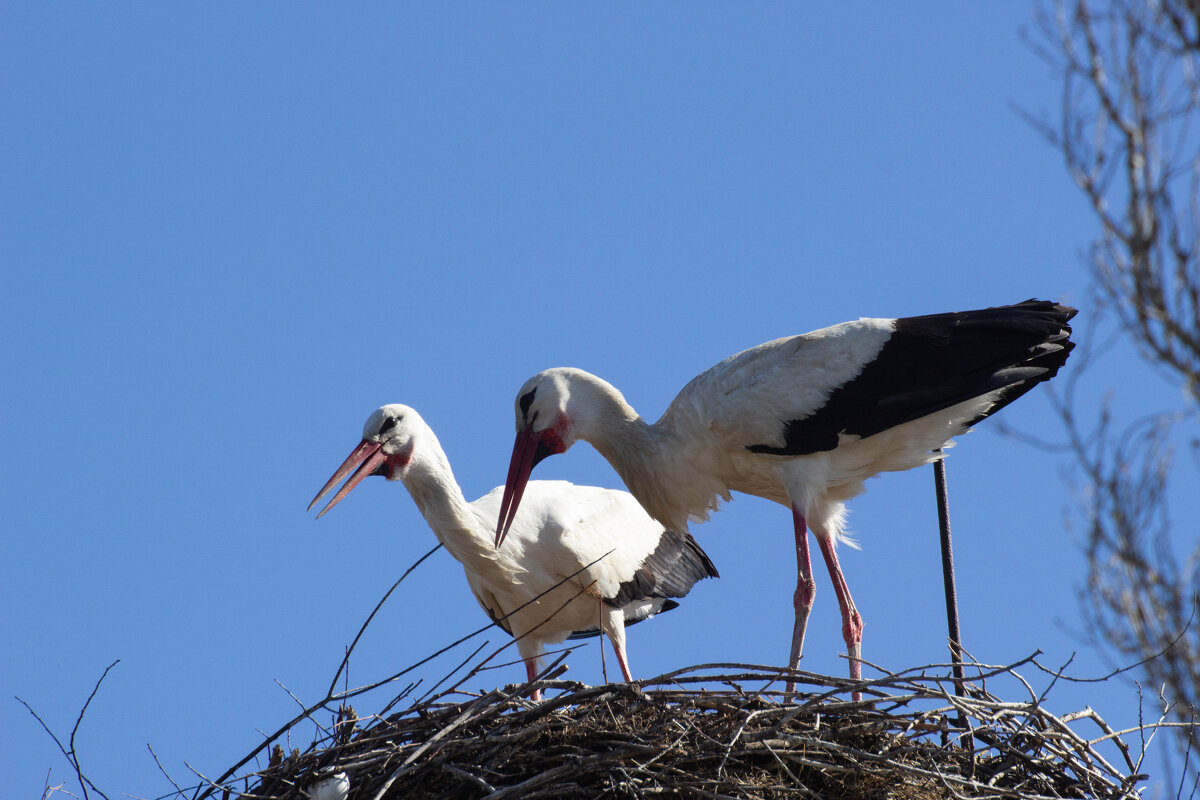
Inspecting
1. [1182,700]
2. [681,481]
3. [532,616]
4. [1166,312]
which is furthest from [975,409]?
[1182,700]

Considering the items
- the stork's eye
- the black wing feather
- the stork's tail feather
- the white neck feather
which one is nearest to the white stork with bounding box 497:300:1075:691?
the black wing feather

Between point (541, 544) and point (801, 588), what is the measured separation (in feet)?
4.99

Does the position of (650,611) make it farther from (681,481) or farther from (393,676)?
(393,676)

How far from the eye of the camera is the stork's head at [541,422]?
5.70m

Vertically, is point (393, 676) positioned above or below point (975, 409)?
below

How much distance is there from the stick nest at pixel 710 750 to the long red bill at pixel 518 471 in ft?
5.71

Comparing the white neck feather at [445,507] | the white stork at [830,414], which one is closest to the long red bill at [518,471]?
the white stork at [830,414]

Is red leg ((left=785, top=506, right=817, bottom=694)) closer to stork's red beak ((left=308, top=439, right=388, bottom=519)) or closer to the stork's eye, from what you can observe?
the stork's eye

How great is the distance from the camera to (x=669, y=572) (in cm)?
701

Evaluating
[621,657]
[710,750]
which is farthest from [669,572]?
[710,750]

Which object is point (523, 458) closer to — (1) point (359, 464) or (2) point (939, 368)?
(1) point (359, 464)

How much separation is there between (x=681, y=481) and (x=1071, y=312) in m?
1.56

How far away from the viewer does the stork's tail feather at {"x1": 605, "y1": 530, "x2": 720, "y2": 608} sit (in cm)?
677

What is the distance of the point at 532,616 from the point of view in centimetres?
660
